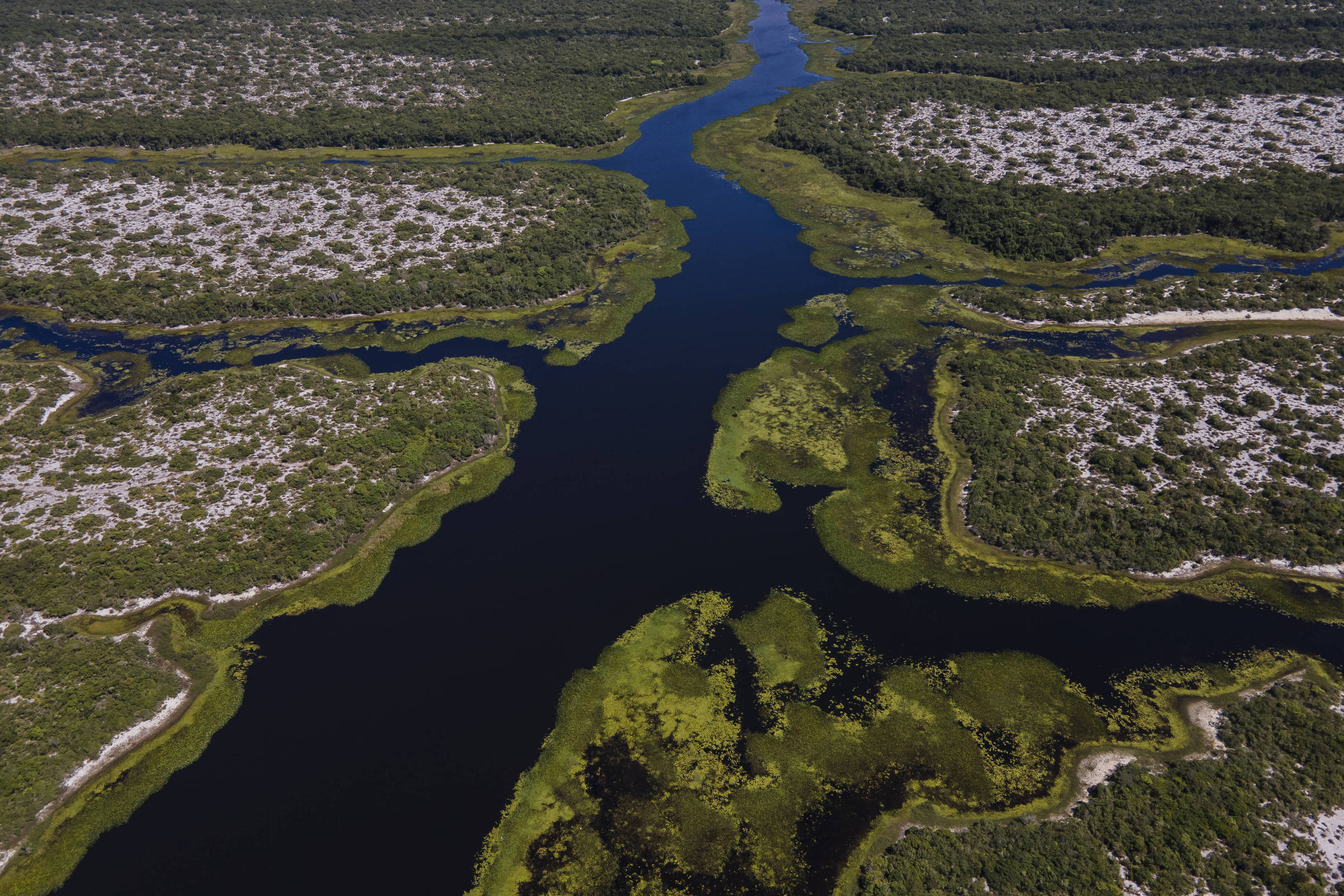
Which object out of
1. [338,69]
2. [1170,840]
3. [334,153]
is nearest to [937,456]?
[1170,840]

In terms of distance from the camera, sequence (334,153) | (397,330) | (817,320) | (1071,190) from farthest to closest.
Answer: (334,153) → (1071,190) → (817,320) → (397,330)

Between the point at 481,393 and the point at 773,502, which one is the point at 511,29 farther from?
the point at 773,502

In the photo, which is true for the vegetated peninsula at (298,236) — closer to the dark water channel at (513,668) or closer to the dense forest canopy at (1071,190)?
the dark water channel at (513,668)

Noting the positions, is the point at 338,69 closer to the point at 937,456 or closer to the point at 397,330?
the point at 397,330

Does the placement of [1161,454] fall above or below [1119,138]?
below

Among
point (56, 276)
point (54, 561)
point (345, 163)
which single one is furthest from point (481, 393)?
point (345, 163)

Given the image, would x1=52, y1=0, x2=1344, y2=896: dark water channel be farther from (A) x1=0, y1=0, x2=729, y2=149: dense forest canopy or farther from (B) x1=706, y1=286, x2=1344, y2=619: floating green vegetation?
(A) x1=0, y1=0, x2=729, y2=149: dense forest canopy
